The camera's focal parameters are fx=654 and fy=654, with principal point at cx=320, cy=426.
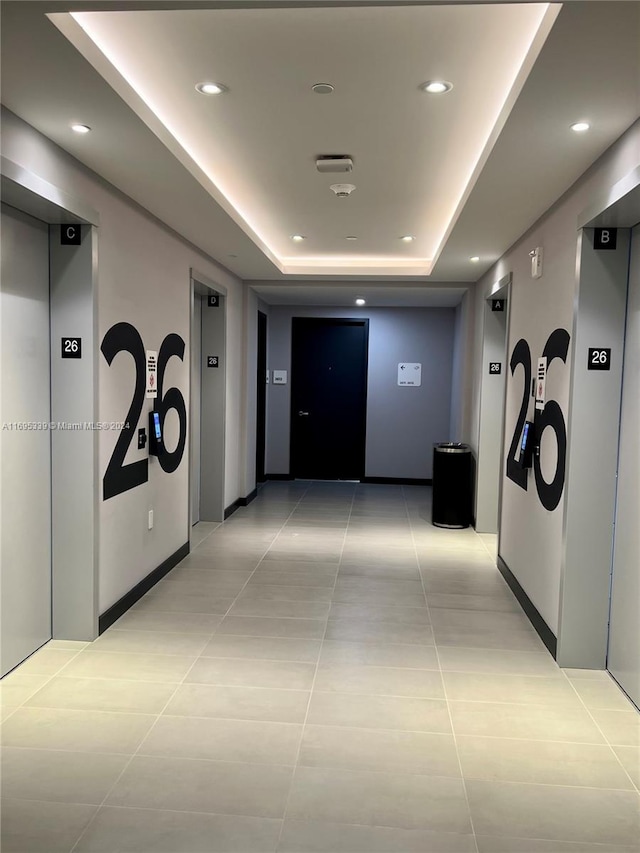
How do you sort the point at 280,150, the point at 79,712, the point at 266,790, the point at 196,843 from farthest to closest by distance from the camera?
1. the point at 280,150
2. the point at 79,712
3. the point at 266,790
4. the point at 196,843

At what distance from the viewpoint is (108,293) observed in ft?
12.5

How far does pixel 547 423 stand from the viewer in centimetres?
398

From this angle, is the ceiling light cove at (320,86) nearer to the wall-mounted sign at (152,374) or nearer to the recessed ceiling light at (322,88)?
the recessed ceiling light at (322,88)

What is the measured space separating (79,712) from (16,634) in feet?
2.18

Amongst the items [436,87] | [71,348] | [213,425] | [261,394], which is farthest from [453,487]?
[436,87]

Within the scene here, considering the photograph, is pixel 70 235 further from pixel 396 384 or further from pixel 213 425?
pixel 396 384

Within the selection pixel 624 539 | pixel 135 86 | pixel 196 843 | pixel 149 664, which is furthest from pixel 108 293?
pixel 624 539

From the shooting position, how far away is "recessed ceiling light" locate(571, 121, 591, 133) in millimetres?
2737

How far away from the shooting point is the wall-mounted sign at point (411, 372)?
929 centimetres

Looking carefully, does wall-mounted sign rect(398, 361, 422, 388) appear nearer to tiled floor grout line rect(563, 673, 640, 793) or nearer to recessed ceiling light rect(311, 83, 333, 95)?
tiled floor grout line rect(563, 673, 640, 793)

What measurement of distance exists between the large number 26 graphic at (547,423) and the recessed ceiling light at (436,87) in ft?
4.77

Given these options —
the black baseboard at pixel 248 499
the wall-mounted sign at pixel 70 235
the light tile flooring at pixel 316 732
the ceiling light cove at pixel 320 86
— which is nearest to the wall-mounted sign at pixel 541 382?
the ceiling light cove at pixel 320 86

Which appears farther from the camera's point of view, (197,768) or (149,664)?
(149,664)

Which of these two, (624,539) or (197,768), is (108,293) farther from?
(624,539)
